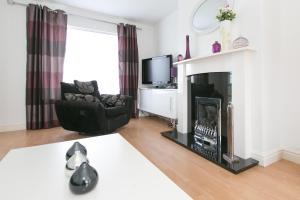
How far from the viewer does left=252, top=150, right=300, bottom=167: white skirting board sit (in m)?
1.70

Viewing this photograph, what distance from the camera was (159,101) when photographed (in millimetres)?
3498

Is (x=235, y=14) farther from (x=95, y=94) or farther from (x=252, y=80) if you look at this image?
(x=95, y=94)

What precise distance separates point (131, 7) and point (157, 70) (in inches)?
53.1

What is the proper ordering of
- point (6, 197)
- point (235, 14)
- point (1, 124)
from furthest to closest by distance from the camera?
point (1, 124) → point (235, 14) → point (6, 197)

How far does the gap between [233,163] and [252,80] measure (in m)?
0.85

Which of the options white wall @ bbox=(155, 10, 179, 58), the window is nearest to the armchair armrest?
the window

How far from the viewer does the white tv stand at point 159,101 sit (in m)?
3.13

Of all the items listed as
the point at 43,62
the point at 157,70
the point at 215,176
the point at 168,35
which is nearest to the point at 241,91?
the point at 215,176

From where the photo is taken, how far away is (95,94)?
3.22 m

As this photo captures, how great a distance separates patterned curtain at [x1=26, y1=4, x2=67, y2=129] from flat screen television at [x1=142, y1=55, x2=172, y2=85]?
1779 millimetres

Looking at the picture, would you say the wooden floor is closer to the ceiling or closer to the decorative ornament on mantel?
the decorative ornament on mantel

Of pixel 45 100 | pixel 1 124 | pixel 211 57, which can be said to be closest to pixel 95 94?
pixel 45 100

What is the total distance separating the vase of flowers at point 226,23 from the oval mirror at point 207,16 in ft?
0.91

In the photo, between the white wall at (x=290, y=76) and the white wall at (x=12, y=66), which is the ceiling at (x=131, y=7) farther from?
the white wall at (x=290, y=76)
